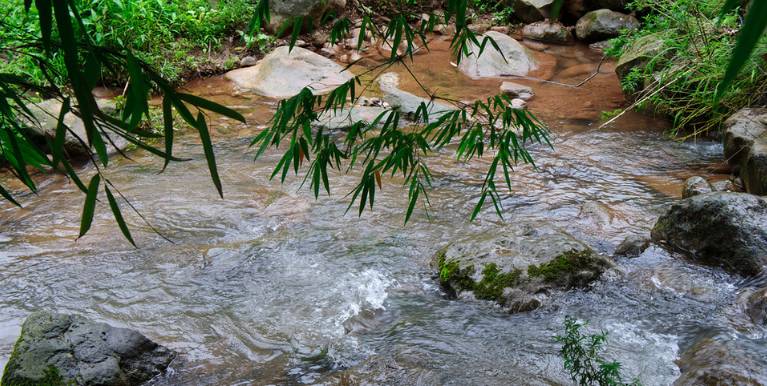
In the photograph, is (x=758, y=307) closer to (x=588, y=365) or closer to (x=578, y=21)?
(x=588, y=365)

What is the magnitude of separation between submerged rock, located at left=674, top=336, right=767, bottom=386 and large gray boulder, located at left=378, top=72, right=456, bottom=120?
4041 millimetres

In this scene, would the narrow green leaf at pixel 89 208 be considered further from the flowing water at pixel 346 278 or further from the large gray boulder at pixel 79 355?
the flowing water at pixel 346 278

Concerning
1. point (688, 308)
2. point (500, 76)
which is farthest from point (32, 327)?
point (500, 76)

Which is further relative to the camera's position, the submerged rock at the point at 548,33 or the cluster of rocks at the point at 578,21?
the submerged rock at the point at 548,33

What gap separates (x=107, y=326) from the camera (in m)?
3.21

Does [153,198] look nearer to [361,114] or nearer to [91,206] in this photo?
[361,114]

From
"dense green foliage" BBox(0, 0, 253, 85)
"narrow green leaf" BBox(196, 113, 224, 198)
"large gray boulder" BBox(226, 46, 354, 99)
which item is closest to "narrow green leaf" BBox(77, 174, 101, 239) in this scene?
"narrow green leaf" BBox(196, 113, 224, 198)

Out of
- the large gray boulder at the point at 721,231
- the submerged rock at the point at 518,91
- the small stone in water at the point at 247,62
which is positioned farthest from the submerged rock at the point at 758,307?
the small stone in water at the point at 247,62

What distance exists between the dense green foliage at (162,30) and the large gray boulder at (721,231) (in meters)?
6.17

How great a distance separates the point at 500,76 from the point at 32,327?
7.62 metres

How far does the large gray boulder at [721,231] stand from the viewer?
404cm

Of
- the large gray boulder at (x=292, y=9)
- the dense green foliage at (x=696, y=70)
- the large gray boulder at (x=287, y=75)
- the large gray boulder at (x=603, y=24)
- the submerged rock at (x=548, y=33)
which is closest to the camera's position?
the dense green foliage at (x=696, y=70)

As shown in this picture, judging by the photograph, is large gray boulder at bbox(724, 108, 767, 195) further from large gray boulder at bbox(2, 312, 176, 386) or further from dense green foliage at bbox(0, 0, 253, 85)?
dense green foliage at bbox(0, 0, 253, 85)

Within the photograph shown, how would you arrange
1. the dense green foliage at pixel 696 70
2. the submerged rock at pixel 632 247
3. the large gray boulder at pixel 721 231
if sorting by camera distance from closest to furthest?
the large gray boulder at pixel 721 231 → the submerged rock at pixel 632 247 → the dense green foliage at pixel 696 70
